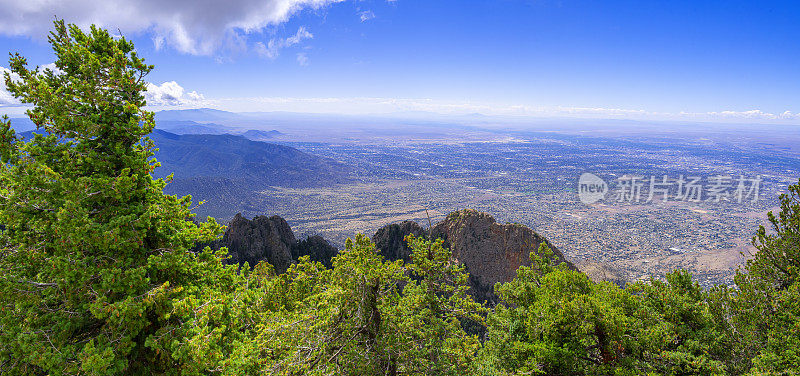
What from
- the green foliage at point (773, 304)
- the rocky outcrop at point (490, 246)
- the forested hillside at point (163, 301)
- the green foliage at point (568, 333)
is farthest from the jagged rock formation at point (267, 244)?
the green foliage at point (773, 304)

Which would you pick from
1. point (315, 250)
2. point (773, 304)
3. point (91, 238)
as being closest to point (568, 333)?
point (773, 304)

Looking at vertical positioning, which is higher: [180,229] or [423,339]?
[180,229]

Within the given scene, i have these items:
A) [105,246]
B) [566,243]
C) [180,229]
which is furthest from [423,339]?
[566,243]

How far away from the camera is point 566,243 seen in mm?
134750

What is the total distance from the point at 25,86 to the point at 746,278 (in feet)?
81.6

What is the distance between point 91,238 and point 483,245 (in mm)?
60792

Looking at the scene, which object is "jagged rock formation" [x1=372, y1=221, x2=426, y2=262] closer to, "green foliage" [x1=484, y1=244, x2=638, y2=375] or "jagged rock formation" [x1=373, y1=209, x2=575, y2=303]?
"jagged rock formation" [x1=373, y1=209, x2=575, y2=303]

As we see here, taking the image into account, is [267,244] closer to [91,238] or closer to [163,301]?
[163,301]

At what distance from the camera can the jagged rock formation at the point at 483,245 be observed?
5972 cm

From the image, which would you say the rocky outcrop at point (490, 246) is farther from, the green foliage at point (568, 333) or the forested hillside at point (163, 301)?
the forested hillside at point (163, 301)

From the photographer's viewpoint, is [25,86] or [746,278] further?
[746,278]

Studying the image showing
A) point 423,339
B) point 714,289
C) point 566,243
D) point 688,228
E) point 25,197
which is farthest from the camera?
point 688,228

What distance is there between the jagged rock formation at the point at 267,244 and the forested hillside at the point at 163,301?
147 ft

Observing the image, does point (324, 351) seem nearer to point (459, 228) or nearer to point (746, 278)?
point (746, 278)
